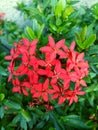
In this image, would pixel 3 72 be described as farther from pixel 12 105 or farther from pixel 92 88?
pixel 92 88

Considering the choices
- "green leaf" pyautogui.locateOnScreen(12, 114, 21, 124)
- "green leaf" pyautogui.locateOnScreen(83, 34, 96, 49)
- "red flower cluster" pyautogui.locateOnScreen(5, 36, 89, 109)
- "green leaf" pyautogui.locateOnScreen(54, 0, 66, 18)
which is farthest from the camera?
"green leaf" pyautogui.locateOnScreen(12, 114, 21, 124)

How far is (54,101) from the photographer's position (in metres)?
1.78

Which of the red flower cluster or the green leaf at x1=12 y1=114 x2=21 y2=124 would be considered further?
the green leaf at x1=12 y1=114 x2=21 y2=124

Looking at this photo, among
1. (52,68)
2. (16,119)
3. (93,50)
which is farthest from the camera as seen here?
(16,119)

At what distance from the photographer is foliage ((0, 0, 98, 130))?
1.65 metres

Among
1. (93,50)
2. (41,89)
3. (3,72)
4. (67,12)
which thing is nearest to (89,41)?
(93,50)

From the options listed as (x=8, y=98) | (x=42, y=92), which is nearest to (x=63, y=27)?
(x=42, y=92)

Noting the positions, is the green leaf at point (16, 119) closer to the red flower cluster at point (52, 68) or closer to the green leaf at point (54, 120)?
the green leaf at point (54, 120)

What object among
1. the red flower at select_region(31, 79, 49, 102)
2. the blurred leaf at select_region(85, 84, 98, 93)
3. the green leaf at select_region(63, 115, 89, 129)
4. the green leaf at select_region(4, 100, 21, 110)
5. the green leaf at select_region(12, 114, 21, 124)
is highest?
the red flower at select_region(31, 79, 49, 102)

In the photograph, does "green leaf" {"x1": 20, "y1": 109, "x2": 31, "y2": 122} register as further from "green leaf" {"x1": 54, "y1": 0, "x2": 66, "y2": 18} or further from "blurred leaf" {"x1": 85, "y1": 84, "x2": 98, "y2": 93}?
"green leaf" {"x1": 54, "y1": 0, "x2": 66, "y2": 18}

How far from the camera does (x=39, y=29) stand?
5.44 feet

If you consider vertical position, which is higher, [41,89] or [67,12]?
[67,12]

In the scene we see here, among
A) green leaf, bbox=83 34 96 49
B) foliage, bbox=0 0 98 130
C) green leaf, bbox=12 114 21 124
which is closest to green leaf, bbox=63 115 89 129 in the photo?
foliage, bbox=0 0 98 130

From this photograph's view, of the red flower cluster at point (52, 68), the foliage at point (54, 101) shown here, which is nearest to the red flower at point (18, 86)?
the red flower cluster at point (52, 68)
